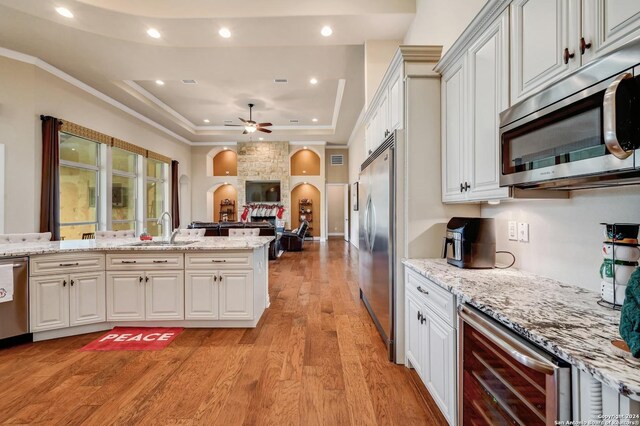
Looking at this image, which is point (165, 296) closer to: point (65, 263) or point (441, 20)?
point (65, 263)

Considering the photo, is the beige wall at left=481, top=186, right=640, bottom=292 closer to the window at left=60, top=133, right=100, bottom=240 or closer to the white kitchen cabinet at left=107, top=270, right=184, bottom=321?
the white kitchen cabinet at left=107, top=270, right=184, bottom=321

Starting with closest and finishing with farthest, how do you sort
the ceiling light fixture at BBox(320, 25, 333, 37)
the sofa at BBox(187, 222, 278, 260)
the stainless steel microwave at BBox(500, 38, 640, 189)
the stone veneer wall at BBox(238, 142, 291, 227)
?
the stainless steel microwave at BBox(500, 38, 640, 189) < the ceiling light fixture at BBox(320, 25, 333, 37) < the sofa at BBox(187, 222, 278, 260) < the stone veneer wall at BBox(238, 142, 291, 227)

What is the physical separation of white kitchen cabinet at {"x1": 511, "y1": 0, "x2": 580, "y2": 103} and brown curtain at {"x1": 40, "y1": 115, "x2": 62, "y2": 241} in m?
6.52

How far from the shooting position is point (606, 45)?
1.00 metres

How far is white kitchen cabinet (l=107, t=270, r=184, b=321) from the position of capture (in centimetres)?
303

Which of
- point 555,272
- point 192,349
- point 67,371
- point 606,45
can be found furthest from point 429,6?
point 67,371

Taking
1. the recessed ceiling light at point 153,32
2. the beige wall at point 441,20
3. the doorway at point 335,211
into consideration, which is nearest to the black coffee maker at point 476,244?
the beige wall at point 441,20

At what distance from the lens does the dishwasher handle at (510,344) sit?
871 mm

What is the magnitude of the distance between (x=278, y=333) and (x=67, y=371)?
1725 millimetres

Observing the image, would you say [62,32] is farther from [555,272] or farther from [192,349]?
[555,272]

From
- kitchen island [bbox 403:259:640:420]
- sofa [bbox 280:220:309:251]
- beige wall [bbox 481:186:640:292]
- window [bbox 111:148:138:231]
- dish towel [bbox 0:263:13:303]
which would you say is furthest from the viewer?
sofa [bbox 280:220:309:251]

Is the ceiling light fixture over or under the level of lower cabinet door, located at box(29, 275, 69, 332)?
over

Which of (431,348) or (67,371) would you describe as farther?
(67,371)

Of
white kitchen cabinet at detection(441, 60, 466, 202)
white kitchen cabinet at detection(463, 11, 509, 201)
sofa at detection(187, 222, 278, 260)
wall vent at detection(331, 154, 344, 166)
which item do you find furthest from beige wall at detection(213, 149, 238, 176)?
white kitchen cabinet at detection(463, 11, 509, 201)
